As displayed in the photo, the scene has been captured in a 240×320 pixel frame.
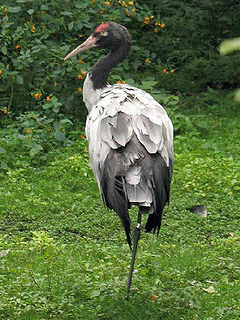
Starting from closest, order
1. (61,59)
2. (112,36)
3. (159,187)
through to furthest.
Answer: (159,187), (112,36), (61,59)

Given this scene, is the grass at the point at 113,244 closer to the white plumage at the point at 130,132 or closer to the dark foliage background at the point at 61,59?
the white plumage at the point at 130,132

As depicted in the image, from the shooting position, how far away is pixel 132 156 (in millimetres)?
5094

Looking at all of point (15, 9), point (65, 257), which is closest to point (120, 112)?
point (65, 257)

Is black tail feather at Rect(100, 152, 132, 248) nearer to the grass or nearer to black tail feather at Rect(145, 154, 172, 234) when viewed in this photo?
black tail feather at Rect(145, 154, 172, 234)

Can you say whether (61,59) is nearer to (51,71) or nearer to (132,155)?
(51,71)

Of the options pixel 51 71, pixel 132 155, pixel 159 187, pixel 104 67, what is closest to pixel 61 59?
pixel 51 71

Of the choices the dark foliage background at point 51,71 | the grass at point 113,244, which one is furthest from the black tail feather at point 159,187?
the dark foliage background at point 51,71

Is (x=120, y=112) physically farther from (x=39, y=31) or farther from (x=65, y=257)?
(x=39, y=31)

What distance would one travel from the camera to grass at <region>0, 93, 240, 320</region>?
518 cm

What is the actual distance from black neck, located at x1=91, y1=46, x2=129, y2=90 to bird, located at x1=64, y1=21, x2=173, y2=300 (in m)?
0.68

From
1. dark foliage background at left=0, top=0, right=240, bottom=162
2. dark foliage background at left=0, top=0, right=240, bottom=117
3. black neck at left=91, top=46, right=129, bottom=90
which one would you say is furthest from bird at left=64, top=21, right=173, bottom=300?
dark foliage background at left=0, top=0, right=240, bottom=117

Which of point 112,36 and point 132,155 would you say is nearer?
point 132,155

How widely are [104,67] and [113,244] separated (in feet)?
5.00

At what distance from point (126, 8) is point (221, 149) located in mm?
2267
